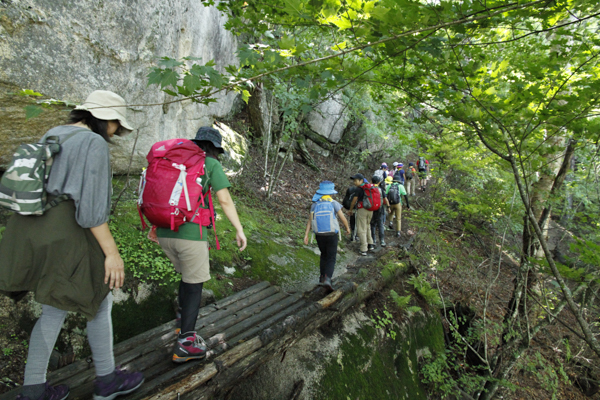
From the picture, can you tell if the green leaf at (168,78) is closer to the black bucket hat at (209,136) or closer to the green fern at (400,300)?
the black bucket hat at (209,136)

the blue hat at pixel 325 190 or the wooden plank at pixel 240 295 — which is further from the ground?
the blue hat at pixel 325 190

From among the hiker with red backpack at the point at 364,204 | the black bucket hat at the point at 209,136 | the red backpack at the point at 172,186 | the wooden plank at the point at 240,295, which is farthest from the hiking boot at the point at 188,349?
the hiker with red backpack at the point at 364,204

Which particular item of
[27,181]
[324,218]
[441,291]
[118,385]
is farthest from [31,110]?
[441,291]

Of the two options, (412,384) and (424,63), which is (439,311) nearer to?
(412,384)

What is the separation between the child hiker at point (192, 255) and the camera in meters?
2.65

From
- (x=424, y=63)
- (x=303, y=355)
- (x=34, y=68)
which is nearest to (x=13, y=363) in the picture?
(x=303, y=355)

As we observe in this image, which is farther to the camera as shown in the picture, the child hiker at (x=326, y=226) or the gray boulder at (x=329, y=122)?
the gray boulder at (x=329, y=122)

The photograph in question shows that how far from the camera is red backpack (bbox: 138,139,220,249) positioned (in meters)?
2.48

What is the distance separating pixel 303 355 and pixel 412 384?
2263 millimetres

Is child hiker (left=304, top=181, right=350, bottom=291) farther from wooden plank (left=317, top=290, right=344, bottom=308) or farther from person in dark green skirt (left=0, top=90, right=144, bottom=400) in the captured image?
person in dark green skirt (left=0, top=90, right=144, bottom=400)

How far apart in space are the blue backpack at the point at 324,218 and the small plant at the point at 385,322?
58.3 inches

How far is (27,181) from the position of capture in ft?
5.88

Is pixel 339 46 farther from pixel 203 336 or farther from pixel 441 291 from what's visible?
pixel 441 291

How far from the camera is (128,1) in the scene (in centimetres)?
474
